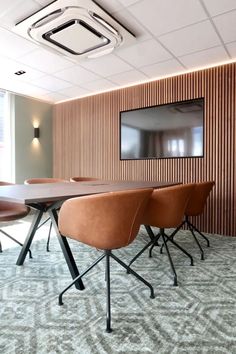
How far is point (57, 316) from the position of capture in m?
1.66

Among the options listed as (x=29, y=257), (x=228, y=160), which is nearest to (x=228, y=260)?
(x=228, y=160)

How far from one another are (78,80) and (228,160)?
290 centimetres

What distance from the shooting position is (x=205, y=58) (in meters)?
3.67

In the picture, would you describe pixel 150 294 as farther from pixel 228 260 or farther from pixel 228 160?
pixel 228 160

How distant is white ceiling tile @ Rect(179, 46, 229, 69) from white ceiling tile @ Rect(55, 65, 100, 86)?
1516 millimetres

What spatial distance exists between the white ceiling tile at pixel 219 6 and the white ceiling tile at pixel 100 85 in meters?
2.33

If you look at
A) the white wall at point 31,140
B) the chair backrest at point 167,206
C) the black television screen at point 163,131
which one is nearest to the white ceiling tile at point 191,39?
the black television screen at point 163,131

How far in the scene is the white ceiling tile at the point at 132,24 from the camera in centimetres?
263

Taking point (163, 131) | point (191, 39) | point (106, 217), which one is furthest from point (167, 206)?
point (163, 131)

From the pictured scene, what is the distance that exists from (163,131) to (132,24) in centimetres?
199

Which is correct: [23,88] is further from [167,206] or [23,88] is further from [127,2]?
[167,206]

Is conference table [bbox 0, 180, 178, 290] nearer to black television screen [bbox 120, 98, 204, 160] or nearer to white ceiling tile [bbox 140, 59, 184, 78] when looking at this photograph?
black television screen [bbox 120, 98, 204, 160]

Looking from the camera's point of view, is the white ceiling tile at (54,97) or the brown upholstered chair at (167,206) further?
the white ceiling tile at (54,97)

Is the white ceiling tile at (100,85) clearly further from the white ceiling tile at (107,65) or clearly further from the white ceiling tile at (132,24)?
the white ceiling tile at (132,24)
